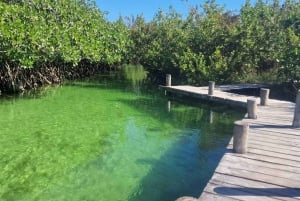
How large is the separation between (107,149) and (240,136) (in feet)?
11.7

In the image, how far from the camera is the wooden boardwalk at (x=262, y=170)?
163 inches

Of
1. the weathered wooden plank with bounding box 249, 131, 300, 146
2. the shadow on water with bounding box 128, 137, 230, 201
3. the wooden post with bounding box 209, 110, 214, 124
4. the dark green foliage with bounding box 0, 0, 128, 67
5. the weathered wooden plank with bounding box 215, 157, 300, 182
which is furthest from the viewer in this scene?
the dark green foliage with bounding box 0, 0, 128, 67

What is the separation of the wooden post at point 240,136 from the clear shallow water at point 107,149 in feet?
3.43

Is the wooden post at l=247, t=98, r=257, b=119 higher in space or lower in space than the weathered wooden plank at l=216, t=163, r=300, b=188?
higher

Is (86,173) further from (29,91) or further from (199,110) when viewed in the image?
(29,91)

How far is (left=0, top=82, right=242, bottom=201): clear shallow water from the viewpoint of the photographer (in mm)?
5816

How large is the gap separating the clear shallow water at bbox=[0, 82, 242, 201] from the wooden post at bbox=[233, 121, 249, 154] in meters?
1.05

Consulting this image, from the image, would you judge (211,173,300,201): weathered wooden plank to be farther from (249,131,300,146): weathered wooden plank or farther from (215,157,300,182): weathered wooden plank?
(249,131,300,146): weathered wooden plank

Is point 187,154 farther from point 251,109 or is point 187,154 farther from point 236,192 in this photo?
point 236,192

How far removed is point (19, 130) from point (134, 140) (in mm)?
3188

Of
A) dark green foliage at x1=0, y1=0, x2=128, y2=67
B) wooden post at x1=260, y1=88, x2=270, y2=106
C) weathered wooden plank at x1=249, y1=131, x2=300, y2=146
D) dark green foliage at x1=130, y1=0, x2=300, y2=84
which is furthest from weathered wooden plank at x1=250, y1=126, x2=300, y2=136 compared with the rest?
dark green foliage at x1=0, y1=0, x2=128, y2=67

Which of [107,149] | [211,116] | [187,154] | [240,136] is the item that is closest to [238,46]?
[211,116]

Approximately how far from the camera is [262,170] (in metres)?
4.88

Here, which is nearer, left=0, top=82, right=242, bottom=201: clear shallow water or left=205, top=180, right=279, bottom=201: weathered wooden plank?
left=205, top=180, right=279, bottom=201: weathered wooden plank
